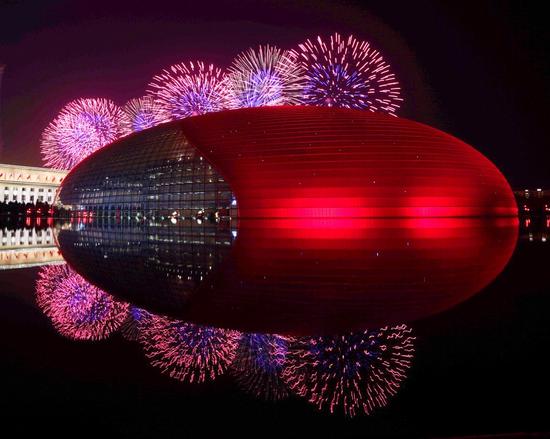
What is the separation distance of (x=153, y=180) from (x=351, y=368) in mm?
33747

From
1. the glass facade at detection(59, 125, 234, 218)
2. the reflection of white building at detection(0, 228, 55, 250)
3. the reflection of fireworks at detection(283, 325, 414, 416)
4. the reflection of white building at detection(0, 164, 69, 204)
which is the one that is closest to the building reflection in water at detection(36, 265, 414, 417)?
the reflection of fireworks at detection(283, 325, 414, 416)

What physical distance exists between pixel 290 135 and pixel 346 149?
3517 mm

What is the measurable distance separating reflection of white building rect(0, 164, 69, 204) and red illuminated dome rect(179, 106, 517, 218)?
72.6 metres

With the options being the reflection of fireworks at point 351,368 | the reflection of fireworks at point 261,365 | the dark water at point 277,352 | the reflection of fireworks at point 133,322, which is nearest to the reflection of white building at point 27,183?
the dark water at point 277,352

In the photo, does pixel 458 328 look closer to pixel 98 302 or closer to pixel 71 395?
pixel 71 395

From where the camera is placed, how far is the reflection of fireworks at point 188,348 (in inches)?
160

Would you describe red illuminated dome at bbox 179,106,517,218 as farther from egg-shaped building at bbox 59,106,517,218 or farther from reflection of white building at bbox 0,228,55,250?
reflection of white building at bbox 0,228,55,250

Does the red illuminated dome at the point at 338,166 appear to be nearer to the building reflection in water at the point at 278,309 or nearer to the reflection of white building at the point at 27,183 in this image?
the building reflection in water at the point at 278,309

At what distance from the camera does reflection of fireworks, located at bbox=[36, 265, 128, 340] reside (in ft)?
18.1

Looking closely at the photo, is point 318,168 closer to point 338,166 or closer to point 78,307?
point 338,166

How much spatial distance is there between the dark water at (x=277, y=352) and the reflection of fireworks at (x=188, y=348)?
0.06 feet

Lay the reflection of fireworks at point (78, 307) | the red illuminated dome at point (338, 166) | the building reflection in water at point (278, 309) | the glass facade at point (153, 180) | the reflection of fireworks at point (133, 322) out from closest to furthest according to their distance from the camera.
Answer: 1. the building reflection in water at point (278, 309)
2. the reflection of fireworks at point (133, 322)
3. the reflection of fireworks at point (78, 307)
4. the red illuminated dome at point (338, 166)
5. the glass facade at point (153, 180)

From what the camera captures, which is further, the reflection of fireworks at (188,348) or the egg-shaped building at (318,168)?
the egg-shaped building at (318,168)

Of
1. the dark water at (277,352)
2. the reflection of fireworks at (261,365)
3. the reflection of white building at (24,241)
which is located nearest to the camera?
the dark water at (277,352)
